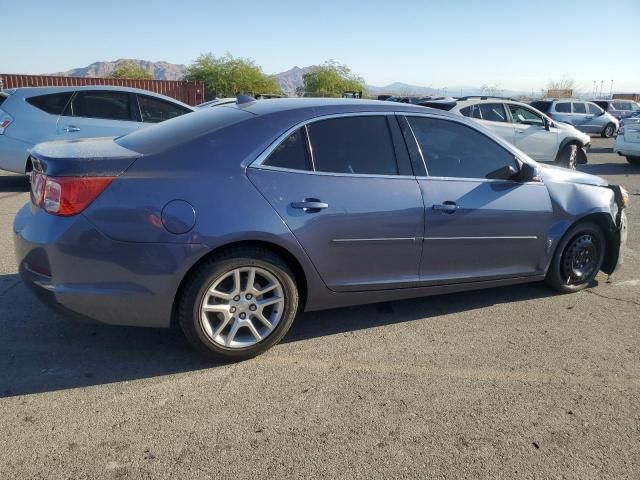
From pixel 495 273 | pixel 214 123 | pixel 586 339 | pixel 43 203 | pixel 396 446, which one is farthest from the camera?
pixel 495 273

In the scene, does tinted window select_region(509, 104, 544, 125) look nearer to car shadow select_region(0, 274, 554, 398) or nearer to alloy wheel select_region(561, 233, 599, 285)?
alloy wheel select_region(561, 233, 599, 285)

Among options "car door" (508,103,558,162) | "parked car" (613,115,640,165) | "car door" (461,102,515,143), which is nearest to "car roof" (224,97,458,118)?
"car door" (461,102,515,143)

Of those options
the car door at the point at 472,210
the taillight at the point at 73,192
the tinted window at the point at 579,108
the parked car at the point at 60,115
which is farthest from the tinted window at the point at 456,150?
the tinted window at the point at 579,108

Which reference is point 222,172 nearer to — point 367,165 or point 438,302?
point 367,165

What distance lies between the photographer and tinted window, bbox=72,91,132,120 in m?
8.53

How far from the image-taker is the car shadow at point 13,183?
8816 mm

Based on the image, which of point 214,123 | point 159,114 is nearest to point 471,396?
point 214,123

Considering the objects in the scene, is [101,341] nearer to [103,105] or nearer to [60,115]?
[60,115]

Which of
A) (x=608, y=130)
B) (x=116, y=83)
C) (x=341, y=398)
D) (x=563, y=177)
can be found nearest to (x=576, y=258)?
(x=563, y=177)

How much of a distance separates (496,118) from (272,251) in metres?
10.1

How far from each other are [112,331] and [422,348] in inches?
85.5

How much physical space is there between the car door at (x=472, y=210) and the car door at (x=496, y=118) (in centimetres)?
797

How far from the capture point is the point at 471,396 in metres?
3.20

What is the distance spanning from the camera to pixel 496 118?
12.2 m
